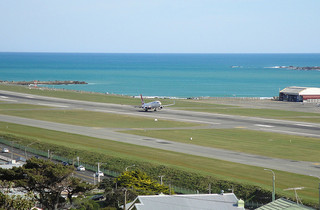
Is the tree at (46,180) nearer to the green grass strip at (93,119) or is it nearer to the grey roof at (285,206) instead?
the grey roof at (285,206)

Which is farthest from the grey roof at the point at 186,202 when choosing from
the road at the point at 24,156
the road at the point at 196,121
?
the road at the point at 196,121

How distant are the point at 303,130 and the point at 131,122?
42148 millimetres

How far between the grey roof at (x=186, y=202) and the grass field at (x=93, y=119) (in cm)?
7839

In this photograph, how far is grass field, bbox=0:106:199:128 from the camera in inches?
5098

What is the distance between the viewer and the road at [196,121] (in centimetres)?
8559

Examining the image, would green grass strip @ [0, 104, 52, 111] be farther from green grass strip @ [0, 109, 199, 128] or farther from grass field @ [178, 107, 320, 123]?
grass field @ [178, 107, 320, 123]

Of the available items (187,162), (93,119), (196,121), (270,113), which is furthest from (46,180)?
(270,113)

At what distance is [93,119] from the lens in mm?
139625

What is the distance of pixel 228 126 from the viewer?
127125 mm

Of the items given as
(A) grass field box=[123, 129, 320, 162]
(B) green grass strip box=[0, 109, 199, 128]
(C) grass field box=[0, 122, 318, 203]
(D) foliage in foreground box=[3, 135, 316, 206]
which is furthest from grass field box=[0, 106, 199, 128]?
(D) foliage in foreground box=[3, 135, 316, 206]

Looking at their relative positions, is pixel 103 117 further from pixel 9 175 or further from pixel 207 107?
pixel 9 175

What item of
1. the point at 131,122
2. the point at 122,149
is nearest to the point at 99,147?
the point at 122,149

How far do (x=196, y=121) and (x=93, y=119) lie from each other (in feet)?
89.2

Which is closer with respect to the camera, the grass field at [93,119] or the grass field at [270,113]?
the grass field at [93,119]
